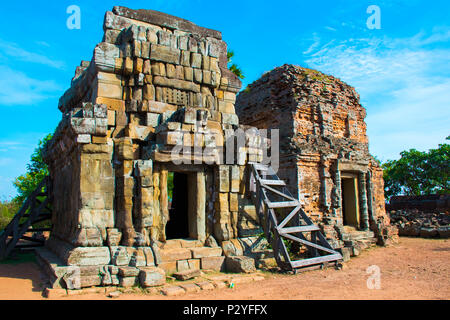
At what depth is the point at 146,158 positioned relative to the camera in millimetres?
7047

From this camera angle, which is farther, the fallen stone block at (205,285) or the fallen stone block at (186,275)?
the fallen stone block at (186,275)

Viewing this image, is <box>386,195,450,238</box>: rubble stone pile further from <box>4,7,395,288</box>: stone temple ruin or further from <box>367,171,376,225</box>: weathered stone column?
<box>4,7,395,288</box>: stone temple ruin

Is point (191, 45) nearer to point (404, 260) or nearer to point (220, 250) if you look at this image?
point (220, 250)

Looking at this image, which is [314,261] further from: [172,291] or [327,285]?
[172,291]

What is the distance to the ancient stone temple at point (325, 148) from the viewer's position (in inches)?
468

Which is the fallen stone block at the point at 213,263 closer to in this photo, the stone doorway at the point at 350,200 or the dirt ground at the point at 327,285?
the dirt ground at the point at 327,285

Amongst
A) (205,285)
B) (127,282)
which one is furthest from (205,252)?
(127,282)

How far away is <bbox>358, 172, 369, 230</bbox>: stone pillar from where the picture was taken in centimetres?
1290

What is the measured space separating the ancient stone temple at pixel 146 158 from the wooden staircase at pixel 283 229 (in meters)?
0.38

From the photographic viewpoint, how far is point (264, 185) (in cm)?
784

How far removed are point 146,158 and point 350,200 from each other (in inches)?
363

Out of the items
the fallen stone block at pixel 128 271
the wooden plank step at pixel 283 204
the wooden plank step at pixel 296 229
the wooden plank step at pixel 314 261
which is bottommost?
the wooden plank step at pixel 314 261

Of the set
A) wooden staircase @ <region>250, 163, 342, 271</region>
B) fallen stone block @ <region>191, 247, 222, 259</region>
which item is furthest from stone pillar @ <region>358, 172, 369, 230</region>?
fallen stone block @ <region>191, 247, 222, 259</region>

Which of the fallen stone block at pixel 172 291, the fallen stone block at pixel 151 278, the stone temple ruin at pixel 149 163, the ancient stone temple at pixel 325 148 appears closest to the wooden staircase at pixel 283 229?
the stone temple ruin at pixel 149 163
